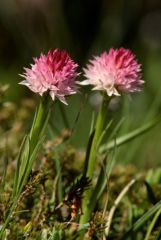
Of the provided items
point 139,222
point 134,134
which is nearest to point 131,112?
point 134,134

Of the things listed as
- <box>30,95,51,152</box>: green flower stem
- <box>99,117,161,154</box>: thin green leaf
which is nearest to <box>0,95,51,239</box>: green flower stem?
<box>30,95,51,152</box>: green flower stem

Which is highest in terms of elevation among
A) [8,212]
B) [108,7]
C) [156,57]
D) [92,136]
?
[108,7]

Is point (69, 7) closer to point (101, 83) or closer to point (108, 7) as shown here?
point (108, 7)

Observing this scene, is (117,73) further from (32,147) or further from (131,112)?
(131,112)

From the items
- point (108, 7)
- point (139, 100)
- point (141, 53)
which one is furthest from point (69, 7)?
point (139, 100)

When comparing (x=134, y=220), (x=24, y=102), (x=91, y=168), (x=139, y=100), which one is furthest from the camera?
(x=139, y=100)

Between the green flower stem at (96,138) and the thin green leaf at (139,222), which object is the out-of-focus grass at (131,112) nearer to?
the green flower stem at (96,138)

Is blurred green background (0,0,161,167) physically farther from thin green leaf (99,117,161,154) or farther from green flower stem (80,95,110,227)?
green flower stem (80,95,110,227)
